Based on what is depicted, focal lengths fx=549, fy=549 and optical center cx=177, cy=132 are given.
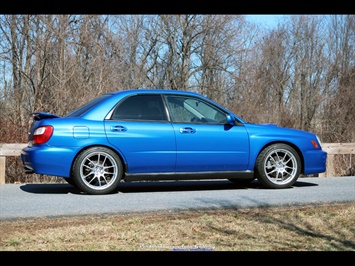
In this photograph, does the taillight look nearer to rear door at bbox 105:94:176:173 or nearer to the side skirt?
rear door at bbox 105:94:176:173

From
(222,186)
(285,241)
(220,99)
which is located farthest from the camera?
(220,99)

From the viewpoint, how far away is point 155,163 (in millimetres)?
8609

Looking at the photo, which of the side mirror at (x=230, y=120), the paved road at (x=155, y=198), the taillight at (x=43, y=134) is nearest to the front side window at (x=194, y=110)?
the side mirror at (x=230, y=120)

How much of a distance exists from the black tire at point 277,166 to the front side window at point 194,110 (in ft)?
3.03

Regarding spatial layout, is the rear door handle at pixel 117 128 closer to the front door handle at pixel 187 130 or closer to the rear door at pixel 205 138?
the rear door at pixel 205 138

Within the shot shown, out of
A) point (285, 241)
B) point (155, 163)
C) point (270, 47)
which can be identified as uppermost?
point (270, 47)

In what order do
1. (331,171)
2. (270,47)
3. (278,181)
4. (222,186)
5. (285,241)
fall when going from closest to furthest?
1. (285,241)
2. (278,181)
3. (222,186)
4. (331,171)
5. (270,47)

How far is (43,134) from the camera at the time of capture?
8.30 metres

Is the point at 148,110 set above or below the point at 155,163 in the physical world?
above

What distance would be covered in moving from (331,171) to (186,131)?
5.73 metres

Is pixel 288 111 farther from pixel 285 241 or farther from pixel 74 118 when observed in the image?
pixel 285 241

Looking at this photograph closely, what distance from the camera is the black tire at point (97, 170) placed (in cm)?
830

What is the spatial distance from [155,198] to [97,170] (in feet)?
3.47
